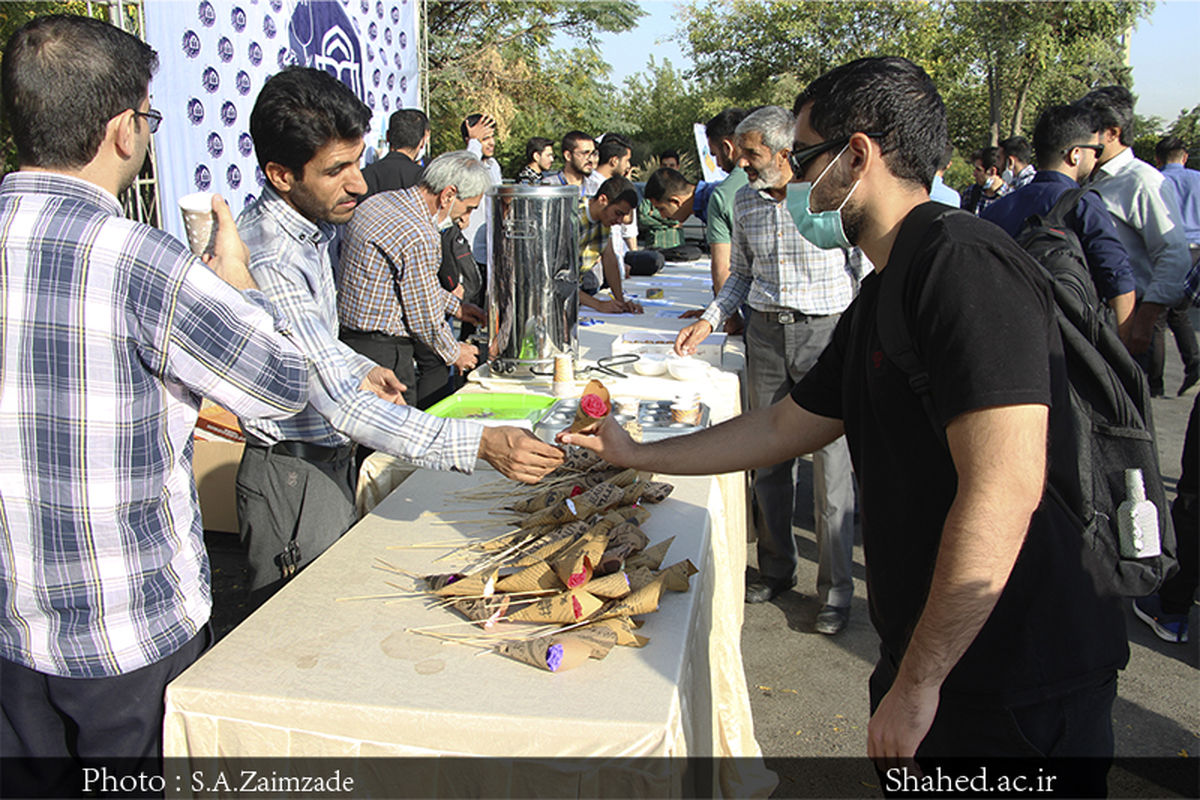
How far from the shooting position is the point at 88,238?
4.53 feet

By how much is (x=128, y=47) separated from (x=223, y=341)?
0.55 meters

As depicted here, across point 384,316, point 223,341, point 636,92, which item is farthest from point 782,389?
point 636,92

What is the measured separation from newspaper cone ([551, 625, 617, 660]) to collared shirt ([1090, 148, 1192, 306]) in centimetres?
375

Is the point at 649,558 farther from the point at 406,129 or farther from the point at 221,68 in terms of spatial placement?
the point at 406,129

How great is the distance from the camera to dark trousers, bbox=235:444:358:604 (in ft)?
7.48

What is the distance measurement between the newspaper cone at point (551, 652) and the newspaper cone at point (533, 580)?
17 centimetres

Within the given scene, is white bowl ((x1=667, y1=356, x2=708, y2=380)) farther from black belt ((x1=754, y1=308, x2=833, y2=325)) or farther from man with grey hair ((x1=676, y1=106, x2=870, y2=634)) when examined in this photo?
black belt ((x1=754, y1=308, x2=833, y2=325))

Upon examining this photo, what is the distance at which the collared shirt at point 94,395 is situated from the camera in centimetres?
138

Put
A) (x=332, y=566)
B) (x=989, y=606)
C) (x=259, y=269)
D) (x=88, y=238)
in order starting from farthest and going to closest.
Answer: (x=259, y=269) → (x=332, y=566) → (x=88, y=238) → (x=989, y=606)

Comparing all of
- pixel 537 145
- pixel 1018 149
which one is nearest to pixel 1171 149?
pixel 1018 149

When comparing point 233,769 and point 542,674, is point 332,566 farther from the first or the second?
point 542,674

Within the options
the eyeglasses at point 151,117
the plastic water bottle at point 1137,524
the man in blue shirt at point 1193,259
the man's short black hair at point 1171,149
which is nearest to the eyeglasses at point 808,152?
the plastic water bottle at point 1137,524

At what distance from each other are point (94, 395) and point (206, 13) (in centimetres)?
426

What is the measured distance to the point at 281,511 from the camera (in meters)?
2.29
